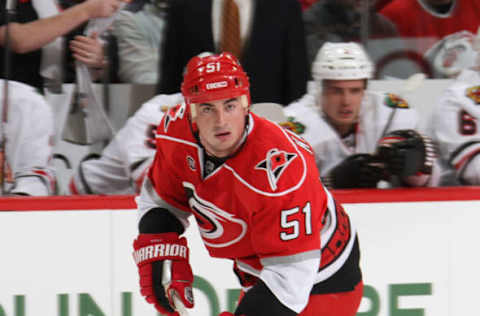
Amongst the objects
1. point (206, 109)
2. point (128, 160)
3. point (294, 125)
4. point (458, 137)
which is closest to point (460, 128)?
point (458, 137)

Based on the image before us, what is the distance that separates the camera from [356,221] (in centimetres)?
274

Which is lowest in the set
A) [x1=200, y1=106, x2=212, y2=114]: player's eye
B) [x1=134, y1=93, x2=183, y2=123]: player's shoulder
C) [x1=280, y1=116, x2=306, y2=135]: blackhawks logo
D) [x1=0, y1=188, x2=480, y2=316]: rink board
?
[x1=0, y1=188, x2=480, y2=316]: rink board

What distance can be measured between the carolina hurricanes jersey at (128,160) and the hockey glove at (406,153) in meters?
0.74

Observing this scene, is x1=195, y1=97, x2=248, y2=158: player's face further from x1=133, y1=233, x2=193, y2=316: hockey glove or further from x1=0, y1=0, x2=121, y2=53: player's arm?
x1=0, y1=0, x2=121, y2=53: player's arm

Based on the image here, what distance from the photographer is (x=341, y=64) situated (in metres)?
2.94

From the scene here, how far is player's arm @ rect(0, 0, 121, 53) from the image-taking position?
2828 mm

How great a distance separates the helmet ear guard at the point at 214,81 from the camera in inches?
67.2

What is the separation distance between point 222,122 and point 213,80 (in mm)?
93

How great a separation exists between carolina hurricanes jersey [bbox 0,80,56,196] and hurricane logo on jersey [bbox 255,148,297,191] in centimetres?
124

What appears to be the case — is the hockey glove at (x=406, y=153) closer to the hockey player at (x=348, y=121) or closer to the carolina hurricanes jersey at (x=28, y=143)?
the hockey player at (x=348, y=121)

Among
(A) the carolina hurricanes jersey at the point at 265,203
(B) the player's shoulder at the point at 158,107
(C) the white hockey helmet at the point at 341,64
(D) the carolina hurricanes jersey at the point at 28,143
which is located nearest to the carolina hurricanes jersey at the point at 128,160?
(B) the player's shoulder at the point at 158,107

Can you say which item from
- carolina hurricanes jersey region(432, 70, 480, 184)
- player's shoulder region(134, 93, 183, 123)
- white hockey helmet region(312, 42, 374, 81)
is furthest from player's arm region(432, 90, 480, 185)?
player's shoulder region(134, 93, 183, 123)

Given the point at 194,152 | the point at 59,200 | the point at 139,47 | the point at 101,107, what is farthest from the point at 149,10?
the point at 194,152

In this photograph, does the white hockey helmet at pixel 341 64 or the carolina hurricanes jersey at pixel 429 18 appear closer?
the white hockey helmet at pixel 341 64
